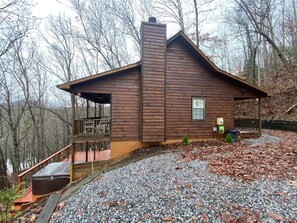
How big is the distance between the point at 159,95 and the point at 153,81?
0.77 metres

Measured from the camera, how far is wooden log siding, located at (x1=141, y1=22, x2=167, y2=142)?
8859mm

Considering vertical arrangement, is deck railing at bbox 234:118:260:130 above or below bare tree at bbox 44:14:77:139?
below

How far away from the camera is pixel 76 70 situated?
2253cm

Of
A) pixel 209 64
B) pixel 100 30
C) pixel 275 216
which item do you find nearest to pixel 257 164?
pixel 275 216

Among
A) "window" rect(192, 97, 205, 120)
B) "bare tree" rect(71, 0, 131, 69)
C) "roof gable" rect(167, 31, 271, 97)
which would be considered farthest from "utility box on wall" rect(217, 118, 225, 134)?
"bare tree" rect(71, 0, 131, 69)

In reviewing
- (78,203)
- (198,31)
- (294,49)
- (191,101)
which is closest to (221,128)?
(191,101)

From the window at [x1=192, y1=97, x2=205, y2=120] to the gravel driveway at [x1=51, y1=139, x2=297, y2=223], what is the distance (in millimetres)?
5269

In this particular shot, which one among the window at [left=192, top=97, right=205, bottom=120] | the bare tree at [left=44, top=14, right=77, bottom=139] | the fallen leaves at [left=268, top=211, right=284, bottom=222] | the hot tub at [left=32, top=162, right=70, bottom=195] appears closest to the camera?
the fallen leaves at [left=268, top=211, right=284, bottom=222]

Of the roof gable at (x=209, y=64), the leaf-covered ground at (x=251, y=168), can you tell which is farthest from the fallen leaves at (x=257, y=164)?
the roof gable at (x=209, y=64)

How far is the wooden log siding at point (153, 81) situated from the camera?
349 inches

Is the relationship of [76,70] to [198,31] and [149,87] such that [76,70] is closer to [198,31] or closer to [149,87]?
[198,31]

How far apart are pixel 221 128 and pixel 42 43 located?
2061 centimetres

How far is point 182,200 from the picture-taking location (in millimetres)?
3438

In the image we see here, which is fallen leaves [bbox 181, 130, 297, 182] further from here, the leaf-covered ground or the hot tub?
the hot tub
